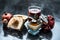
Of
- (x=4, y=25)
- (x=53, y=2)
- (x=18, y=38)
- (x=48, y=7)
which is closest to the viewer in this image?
Result: (x=18, y=38)

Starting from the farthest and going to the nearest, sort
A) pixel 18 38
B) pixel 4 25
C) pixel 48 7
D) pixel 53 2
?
pixel 53 2 < pixel 48 7 < pixel 4 25 < pixel 18 38

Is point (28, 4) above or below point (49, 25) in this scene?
above

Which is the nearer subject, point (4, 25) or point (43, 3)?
point (4, 25)

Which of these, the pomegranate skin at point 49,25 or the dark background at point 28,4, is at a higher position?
the dark background at point 28,4

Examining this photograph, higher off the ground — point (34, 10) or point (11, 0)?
point (11, 0)

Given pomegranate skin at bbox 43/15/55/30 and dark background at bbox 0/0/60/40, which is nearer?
pomegranate skin at bbox 43/15/55/30

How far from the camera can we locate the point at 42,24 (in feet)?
4.50

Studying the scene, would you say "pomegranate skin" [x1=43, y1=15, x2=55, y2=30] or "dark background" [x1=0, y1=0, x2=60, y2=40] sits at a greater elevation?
"dark background" [x1=0, y1=0, x2=60, y2=40]

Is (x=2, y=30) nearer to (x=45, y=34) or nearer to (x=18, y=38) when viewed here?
(x=18, y=38)

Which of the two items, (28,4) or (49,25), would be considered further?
(28,4)

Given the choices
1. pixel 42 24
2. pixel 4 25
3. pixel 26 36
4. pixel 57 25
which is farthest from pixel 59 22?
pixel 4 25

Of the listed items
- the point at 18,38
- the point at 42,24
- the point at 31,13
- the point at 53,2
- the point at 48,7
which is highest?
the point at 53,2

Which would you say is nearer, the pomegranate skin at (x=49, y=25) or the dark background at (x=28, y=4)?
the pomegranate skin at (x=49, y=25)

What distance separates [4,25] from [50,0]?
0.73 meters
